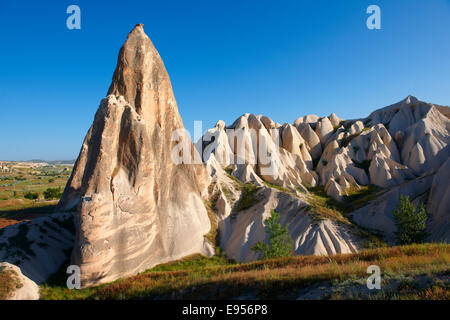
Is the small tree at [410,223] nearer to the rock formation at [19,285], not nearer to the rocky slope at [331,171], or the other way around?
the rocky slope at [331,171]

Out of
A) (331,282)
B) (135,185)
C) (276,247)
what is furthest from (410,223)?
(135,185)

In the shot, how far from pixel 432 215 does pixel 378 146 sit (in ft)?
60.3

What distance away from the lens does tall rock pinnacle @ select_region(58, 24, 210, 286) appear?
1355 centimetres

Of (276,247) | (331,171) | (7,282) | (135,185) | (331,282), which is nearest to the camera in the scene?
(331,282)

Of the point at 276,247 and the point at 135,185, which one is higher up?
the point at 135,185

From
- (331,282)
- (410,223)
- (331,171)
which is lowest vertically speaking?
(410,223)

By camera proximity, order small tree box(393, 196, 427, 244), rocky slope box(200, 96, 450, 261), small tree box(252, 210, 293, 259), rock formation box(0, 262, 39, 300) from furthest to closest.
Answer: rocky slope box(200, 96, 450, 261) < small tree box(393, 196, 427, 244) < small tree box(252, 210, 293, 259) < rock formation box(0, 262, 39, 300)

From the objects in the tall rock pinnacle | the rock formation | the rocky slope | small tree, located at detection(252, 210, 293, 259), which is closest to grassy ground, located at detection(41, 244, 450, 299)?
the rock formation

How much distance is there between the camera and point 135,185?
16109 mm

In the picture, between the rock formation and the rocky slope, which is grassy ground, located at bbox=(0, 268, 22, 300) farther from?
the rocky slope

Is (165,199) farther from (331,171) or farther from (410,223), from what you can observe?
(331,171)

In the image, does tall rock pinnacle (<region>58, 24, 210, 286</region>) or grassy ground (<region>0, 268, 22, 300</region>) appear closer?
grassy ground (<region>0, 268, 22, 300</region>)

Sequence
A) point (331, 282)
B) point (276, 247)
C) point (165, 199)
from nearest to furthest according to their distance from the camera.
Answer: point (331, 282) → point (276, 247) → point (165, 199)
